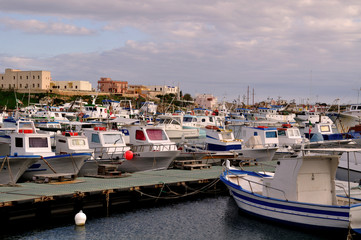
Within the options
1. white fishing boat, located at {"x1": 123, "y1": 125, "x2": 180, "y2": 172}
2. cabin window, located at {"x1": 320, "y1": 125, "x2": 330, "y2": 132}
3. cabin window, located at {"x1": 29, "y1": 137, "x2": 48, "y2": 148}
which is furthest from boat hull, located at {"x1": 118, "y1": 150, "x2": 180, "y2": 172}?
cabin window, located at {"x1": 320, "y1": 125, "x2": 330, "y2": 132}

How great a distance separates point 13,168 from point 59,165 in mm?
2537

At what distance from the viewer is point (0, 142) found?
28469 mm

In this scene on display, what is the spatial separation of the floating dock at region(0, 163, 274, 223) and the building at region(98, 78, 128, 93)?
139 m

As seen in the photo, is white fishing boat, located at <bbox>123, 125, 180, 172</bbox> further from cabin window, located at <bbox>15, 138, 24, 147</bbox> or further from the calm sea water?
cabin window, located at <bbox>15, 138, 24, 147</bbox>

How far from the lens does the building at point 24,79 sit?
144575 mm

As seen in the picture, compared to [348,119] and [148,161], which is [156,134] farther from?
[348,119]

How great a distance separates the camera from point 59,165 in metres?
24.9

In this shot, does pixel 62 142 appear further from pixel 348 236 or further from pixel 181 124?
pixel 181 124

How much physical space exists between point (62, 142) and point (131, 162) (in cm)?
435

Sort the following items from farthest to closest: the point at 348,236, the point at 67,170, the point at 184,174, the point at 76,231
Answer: the point at 184,174 → the point at 67,170 → the point at 76,231 → the point at 348,236

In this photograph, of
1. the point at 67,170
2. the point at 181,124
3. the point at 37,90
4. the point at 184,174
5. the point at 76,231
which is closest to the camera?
the point at 76,231

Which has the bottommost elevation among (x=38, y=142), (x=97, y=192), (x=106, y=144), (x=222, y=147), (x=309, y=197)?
(x=97, y=192)

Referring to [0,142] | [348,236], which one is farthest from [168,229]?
[0,142]

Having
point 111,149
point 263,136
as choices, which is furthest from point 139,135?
point 263,136
